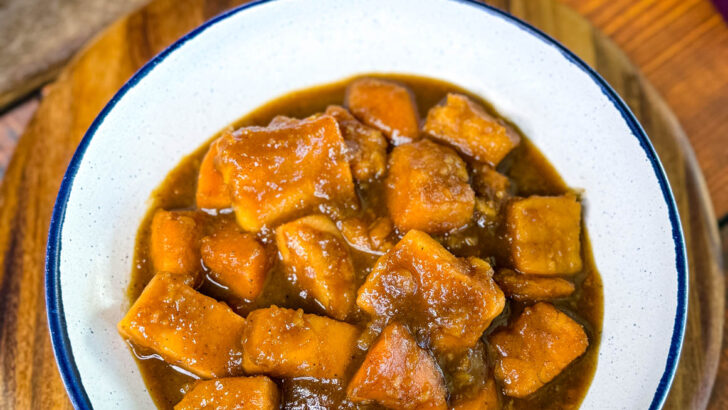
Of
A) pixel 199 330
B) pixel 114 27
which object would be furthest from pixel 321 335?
pixel 114 27

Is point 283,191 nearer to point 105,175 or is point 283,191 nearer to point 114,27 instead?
point 105,175

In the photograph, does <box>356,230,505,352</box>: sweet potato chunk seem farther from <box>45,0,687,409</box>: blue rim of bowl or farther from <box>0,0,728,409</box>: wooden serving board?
<box>0,0,728,409</box>: wooden serving board

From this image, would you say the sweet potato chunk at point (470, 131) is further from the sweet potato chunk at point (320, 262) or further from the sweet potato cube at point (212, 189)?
the sweet potato cube at point (212, 189)

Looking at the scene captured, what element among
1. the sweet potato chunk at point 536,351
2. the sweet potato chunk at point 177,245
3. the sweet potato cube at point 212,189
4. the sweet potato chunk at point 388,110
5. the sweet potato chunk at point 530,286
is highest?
the sweet potato chunk at point 388,110

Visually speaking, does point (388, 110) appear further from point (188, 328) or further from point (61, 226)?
point (61, 226)

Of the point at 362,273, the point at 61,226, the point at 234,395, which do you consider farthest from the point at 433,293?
the point at 61,226

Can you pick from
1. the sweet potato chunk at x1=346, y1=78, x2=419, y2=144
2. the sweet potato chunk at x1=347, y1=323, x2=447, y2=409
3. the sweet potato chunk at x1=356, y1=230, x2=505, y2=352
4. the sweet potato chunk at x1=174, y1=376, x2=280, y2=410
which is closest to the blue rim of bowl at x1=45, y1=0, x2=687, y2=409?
the sweet potato chunk at x1=174, y1=376, x2=280, y2=410

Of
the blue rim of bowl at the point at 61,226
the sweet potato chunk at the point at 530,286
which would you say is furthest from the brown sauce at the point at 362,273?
the blue rim of bowl at the point at 61,226
